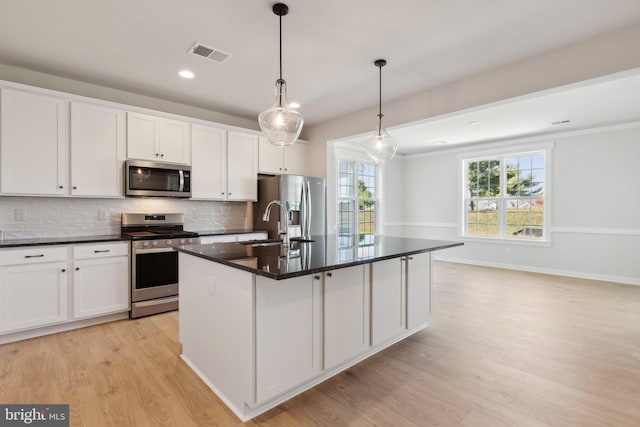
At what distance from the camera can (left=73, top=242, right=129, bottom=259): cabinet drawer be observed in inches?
124

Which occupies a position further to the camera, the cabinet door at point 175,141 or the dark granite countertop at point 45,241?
the cabinet door at point 175,141

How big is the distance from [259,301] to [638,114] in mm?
6195

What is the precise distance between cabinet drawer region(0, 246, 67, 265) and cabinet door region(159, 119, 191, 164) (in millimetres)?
1466

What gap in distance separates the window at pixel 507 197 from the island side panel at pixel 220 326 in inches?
248

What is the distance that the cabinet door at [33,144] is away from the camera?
2969 mm

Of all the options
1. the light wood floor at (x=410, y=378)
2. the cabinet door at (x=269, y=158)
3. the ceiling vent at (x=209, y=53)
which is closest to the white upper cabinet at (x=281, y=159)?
the cabinet door at (x=269, y=158)

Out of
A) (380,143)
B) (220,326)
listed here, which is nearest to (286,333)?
(220,326)

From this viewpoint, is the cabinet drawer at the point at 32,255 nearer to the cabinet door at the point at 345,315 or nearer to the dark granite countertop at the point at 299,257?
the dark granite countertop at the point at 299,257

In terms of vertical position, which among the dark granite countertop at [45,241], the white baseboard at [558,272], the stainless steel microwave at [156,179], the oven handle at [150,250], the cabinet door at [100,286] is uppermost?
the stainless steel microwave at [156,179]

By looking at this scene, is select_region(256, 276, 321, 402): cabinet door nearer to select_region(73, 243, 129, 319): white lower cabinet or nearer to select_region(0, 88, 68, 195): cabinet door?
select_region(73, 243, 129, 319): white lower cabinet

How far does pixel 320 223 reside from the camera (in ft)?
16.2

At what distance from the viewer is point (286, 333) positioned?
6.23 ft

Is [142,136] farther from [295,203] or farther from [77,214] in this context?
[295,203]

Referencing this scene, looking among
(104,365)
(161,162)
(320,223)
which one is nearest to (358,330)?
(104,365)
